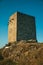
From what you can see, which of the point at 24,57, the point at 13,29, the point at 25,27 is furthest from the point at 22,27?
the point at 24,57

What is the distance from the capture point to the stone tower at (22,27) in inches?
918

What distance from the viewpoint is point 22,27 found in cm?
2373

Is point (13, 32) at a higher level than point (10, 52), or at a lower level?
higher

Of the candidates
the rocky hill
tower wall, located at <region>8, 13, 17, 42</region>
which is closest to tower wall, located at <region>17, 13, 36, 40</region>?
tower wall, located at <region>8, 13, 17, 42</region>

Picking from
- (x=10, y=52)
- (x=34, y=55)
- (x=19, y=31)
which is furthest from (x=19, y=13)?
(x=34, y=55)

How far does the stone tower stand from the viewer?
23.3 m

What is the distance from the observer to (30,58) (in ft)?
31.6

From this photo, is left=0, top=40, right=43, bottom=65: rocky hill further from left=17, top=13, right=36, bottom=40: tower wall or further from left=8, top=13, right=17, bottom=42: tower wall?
left=8, top=13, right=17, bottom=42: tower wall

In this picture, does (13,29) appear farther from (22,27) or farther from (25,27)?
(25,27)

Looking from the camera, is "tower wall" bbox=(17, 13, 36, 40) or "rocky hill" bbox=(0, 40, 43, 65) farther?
"tower wall" bbox=(17, 13, 36, 40)

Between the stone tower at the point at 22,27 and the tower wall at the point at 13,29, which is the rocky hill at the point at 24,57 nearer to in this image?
the stone tower at the point at 22,27

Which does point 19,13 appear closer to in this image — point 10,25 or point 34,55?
point 10,25

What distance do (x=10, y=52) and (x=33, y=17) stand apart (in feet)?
50.6

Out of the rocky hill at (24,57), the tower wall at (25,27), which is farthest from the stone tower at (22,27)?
the rocky hill at (24,57)
